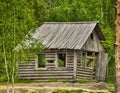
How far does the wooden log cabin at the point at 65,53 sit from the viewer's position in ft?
115

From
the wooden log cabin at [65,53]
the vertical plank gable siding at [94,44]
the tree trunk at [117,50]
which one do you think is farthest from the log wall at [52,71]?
the tree trunk at [117,50]

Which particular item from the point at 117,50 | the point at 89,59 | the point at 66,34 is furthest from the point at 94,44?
the point at 117,50

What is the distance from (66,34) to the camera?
118 ft

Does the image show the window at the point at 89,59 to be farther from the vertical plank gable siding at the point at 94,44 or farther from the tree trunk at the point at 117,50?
the tree trunk at the point at 117,50

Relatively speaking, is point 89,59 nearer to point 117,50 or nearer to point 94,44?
point 94,44

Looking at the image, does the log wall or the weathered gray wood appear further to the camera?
the weathered gray wood

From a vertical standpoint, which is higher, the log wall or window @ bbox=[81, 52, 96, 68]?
window @ bbox=[81, 52, 96, 68]

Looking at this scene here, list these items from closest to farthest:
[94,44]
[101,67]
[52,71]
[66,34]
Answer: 1. [52,71]
2. [66,34]
3. [94,44]
4. [101,67]

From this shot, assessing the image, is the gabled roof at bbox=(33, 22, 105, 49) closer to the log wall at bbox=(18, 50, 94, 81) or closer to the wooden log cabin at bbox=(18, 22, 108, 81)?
the wooden log cabin at bbox=(18, 22, 108, 81)

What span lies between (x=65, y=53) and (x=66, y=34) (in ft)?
5.65

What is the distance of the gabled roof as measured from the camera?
114 feet

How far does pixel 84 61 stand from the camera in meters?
36.4

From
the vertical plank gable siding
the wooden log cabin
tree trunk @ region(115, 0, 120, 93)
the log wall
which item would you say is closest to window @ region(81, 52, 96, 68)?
the wooden log cabin

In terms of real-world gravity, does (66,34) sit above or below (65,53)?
above
